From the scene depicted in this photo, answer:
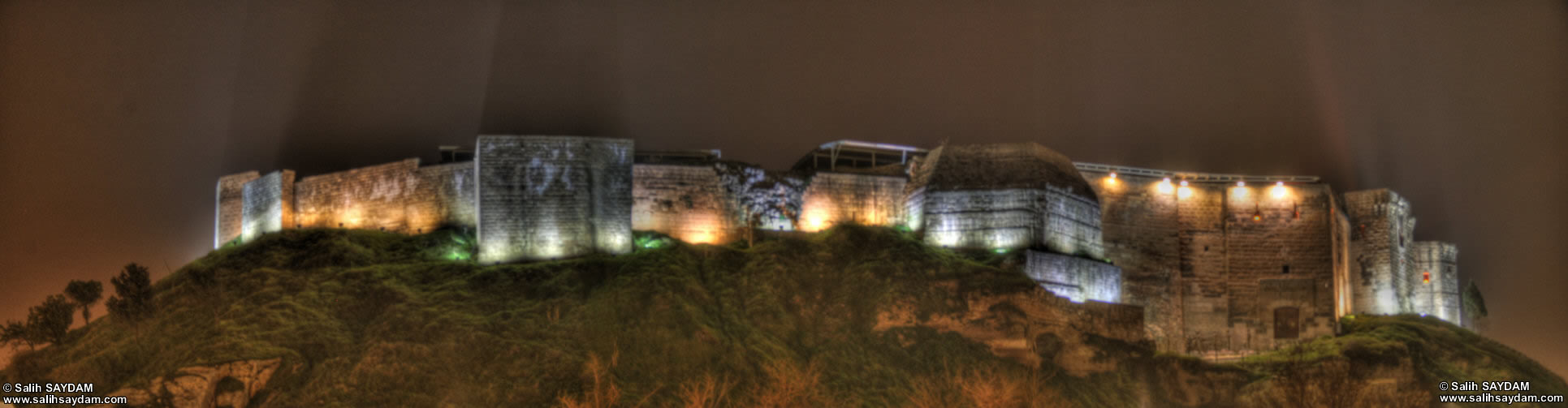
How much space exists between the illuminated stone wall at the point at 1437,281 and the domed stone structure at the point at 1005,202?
19743 mm

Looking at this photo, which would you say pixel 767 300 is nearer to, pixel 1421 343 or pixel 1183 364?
pixel 1183 364

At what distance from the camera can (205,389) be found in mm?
38250

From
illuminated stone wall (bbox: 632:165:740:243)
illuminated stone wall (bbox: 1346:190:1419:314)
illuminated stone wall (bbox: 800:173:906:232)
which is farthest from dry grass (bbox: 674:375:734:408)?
illuminated stone wall (bbox: 1346:190:1419:314)

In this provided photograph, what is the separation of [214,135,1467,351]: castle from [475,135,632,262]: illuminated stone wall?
0.24ft

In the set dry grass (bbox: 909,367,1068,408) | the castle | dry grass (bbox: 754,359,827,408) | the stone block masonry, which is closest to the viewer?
dry grass (bbox: 754,359,827,408)

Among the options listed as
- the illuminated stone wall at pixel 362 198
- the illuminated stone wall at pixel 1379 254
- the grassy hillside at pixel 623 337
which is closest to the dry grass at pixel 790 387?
the grassy hillside at pixel 623 337

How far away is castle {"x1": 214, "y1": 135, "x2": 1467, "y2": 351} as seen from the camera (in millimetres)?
51031

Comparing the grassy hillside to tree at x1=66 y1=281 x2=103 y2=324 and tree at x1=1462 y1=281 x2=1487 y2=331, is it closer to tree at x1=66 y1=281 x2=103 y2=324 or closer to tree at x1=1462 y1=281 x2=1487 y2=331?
tree at x1=66 y1=281 x2=103 y2=324

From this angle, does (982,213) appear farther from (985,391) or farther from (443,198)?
(443,198)

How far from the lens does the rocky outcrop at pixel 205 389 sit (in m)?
37.9

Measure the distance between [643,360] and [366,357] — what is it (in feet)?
29.1

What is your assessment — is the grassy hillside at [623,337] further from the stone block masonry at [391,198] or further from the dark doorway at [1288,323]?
the dark doorway at [1288,323]

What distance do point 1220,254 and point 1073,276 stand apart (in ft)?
34.9

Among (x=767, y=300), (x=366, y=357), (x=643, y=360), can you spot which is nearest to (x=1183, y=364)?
(x=767, y=300)
